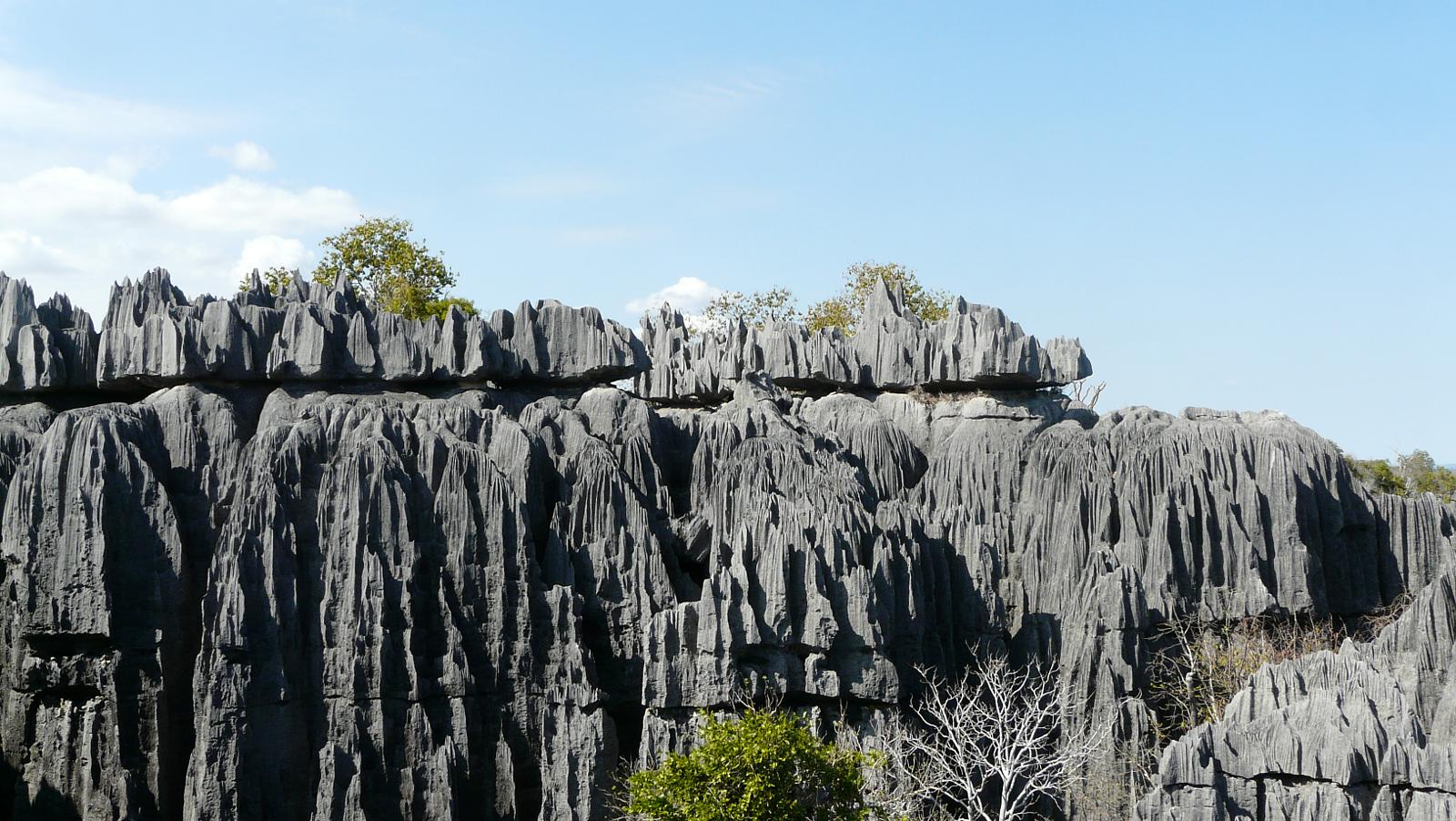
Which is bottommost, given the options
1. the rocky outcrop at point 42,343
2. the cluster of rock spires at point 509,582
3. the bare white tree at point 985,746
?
the bare white tree at point 985,746

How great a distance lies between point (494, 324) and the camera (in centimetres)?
3262

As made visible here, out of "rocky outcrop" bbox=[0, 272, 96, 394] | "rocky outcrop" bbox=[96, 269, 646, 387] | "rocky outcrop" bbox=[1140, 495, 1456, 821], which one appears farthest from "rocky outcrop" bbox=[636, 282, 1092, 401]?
"rocky outcrop" bbox=[1140, 495, 1456, 821]

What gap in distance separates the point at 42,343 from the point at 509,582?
11.5 meters

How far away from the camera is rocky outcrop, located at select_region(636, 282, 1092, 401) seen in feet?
123

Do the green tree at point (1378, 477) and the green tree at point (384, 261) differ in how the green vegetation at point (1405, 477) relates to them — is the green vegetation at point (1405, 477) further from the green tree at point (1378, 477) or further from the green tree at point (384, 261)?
the green tree at point (384, 261)

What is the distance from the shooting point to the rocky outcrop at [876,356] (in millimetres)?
37438

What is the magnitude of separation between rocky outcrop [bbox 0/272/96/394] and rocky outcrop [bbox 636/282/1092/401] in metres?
13.5

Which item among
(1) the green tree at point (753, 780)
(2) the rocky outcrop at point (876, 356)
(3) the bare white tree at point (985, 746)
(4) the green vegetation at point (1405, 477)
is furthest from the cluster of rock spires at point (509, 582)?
(4) the green vegetation at point (1405, 477)

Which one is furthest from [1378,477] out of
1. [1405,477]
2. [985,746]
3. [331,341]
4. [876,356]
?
[331,341]

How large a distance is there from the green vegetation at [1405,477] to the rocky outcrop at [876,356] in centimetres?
2387

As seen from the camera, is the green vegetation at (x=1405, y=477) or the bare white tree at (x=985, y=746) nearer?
the bare white tree at (x=985, y=746)

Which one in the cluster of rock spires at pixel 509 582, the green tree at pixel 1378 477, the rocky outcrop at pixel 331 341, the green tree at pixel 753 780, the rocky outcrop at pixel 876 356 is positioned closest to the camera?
the green tree at pixel 753 780

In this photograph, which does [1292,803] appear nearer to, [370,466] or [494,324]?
[370,466]

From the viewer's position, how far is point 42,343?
99.3 feet
